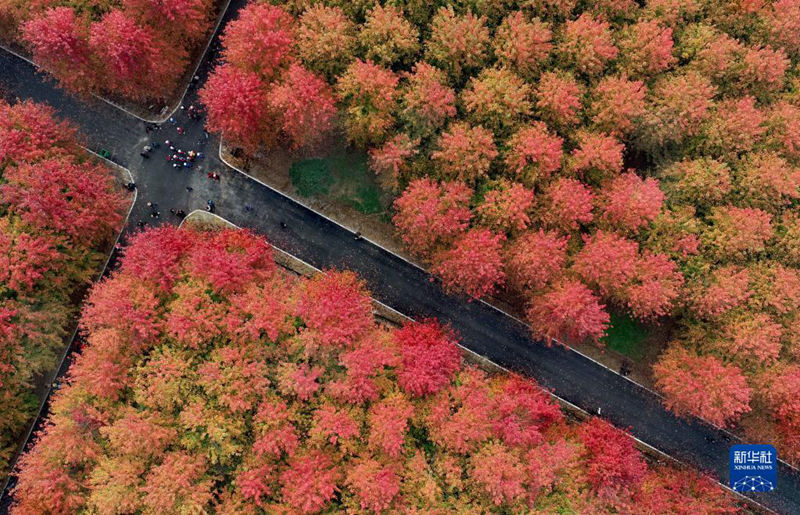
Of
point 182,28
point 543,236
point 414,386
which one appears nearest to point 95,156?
point 182,28

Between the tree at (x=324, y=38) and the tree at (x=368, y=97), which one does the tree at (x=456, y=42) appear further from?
the tree at (x=324, y=38)

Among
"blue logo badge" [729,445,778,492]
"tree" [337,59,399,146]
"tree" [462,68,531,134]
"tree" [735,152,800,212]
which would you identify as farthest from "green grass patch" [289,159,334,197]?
"blue logo badge" [729,445,778,492]

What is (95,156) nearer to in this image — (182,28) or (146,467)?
(182,28)

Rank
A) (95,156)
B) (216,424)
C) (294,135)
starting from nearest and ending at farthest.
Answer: (216,424), (294,135), (95,156)

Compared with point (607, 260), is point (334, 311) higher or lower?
lower

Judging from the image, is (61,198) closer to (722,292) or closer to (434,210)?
(434,210)

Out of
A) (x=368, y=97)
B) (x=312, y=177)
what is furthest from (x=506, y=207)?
(x=312, y=177)

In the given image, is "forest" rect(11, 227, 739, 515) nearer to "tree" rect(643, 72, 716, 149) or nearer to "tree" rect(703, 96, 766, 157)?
"tree" rect(643, 72, 716, 149)
